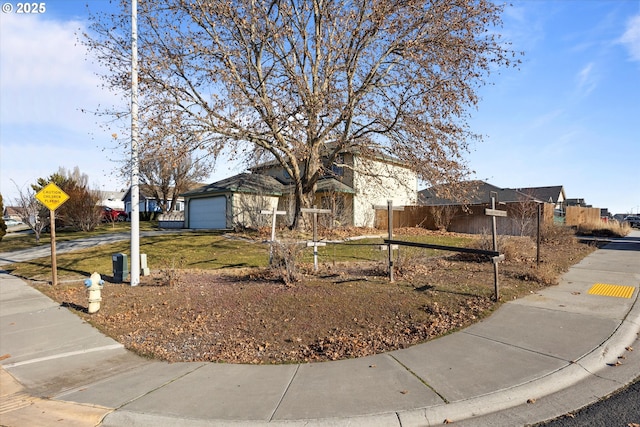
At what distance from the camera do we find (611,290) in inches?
285

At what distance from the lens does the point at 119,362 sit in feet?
16.2

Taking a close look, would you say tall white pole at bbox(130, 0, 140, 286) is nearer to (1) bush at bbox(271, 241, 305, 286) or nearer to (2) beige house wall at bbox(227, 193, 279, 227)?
(1) bush at bbox(271, 241, 305, 286)

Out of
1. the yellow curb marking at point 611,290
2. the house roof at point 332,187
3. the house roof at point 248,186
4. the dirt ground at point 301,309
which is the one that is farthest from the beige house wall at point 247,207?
the yellow curb marking at point 611,290

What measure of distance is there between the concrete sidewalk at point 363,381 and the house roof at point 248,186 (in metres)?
18.5

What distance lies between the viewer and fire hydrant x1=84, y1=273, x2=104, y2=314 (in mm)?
7004

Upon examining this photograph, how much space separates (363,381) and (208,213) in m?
23.8

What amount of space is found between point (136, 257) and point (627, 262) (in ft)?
45.8

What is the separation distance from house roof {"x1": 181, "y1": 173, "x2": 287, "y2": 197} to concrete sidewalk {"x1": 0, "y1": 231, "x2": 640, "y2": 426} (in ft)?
60.7

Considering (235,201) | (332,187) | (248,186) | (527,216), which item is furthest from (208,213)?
(527,216)

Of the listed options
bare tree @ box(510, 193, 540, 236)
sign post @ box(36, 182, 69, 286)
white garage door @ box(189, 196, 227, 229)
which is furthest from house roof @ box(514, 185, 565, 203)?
sign post @ box(36, 182, 69, 286)

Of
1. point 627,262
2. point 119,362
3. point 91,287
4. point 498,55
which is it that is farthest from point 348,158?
point 119,362

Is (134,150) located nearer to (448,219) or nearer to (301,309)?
(301,309)

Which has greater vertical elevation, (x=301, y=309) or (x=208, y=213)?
(x=208, y=213)

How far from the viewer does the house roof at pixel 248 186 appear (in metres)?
24.0
